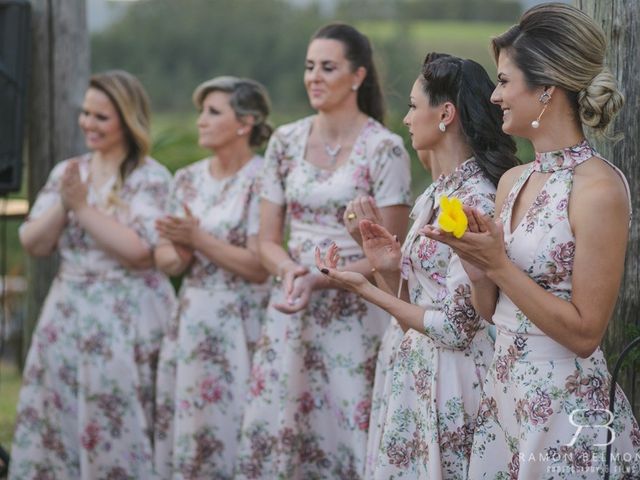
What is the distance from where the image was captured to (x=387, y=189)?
12.9 ft

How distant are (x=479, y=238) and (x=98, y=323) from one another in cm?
254

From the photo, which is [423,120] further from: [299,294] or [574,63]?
[299,294]

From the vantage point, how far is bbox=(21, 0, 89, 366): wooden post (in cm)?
557

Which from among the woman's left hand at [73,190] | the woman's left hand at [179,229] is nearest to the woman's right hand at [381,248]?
the woman's left hand at [179,229]

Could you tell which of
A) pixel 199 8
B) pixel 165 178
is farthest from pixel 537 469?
pixel 199 8

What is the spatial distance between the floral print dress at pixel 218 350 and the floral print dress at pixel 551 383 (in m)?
1.84

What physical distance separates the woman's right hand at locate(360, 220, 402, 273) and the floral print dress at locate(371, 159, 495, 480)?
0.03 meters

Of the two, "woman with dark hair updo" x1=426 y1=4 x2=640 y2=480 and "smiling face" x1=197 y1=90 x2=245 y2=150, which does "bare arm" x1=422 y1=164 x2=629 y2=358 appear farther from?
"smiling face" x1=197 y1=90 x2=245 y2=150

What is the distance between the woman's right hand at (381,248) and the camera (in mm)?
3293

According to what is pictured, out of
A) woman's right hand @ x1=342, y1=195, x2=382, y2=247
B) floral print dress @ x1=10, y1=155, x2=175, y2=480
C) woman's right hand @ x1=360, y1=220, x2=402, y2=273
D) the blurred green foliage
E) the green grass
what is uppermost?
the blurred green foliage

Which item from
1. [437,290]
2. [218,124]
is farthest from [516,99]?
[218,124]

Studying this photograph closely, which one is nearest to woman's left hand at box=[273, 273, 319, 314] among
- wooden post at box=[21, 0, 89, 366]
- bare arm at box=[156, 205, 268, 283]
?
bare arm at box=[156, 205, 268, 283]

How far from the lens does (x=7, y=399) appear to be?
7152mm

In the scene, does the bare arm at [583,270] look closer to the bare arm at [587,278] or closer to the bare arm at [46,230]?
the bare arm at [587,278]
